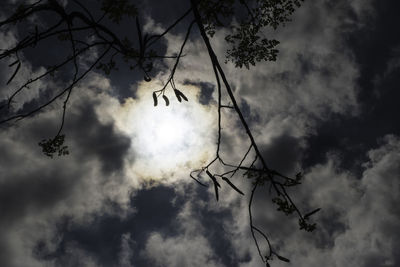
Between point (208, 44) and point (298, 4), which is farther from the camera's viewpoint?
point (298, 4)

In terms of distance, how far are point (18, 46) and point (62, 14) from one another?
0.67 metres

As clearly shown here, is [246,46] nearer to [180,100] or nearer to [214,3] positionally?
[214,3]

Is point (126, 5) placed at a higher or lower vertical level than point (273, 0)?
lower

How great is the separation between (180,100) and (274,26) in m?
3.03

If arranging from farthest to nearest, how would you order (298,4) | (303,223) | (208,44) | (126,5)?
(298,4)
(126,5)
(303,223)
(208,44)

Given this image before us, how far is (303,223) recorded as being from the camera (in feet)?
11.3

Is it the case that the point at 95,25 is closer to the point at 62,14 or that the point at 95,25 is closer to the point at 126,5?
the point at 62,14

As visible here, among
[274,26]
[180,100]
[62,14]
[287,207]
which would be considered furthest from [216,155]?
[274,26]

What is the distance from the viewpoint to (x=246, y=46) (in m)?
5.25

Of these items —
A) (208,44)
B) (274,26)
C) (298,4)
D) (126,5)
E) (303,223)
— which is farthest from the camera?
(274,26)

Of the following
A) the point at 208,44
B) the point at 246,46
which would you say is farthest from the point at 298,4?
the point at 208,44

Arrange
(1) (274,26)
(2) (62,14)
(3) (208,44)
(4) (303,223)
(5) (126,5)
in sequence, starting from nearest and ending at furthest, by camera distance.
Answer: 1. (2) (62,14)
2. (3) (208,44)
3. (4) (303,223)
4. (5) (126,5)
5. (1) (274,26)

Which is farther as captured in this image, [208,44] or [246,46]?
[246,46]

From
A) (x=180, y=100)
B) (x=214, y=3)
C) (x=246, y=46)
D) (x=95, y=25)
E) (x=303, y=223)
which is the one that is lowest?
(x=303, y=223)
